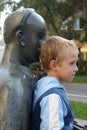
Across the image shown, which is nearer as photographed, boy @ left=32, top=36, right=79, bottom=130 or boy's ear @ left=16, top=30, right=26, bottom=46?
boy @ left=32, top=36, right=79, bottom=130

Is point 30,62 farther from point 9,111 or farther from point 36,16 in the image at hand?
point 9,111

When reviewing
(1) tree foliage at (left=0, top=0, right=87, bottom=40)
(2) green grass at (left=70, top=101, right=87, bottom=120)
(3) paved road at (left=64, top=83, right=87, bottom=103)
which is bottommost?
(3) paved road at (left=64, top=83, right=87, bottom=103)

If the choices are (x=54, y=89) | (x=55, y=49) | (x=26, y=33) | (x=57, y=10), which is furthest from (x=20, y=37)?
(x=57, y=10)

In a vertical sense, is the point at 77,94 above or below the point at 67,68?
below

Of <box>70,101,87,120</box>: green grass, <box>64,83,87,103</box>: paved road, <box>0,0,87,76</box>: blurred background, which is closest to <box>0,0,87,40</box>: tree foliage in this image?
<box>0,0,87,76</box>: blurred background

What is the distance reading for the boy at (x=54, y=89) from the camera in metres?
1.69

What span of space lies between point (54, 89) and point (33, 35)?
0.28 metres

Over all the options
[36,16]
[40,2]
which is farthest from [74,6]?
[36,16]

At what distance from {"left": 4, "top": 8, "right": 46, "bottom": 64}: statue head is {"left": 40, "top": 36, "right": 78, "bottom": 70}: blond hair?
0.18 feet

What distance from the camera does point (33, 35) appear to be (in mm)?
1853

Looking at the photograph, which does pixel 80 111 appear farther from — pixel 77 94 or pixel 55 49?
pixel 55 49

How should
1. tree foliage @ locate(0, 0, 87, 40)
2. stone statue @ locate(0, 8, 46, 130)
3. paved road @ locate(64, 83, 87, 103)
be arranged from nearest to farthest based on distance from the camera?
stone statue @ locate(0, 8, 46, 130)
paved road @ locate(64, 83, 87, 103)
tree foliage @ locate(0, 0, 87, 40)

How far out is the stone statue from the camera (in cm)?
163

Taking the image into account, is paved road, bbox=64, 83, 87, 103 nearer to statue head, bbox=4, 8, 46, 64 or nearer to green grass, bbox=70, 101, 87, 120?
green grass, bbox=70, 101, 87, 120
